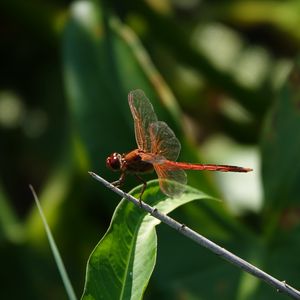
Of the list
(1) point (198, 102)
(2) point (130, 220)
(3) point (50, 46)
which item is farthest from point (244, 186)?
(2) point (130, 220)

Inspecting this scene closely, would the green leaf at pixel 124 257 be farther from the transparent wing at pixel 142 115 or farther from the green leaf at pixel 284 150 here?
the green leaf at pixel 284 150

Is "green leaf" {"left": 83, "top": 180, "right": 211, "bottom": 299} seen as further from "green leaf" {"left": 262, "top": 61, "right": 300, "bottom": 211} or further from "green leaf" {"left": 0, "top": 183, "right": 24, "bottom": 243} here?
"green leaf" {"left": 0, "top": 183, "right": 24, "bottom": 243}

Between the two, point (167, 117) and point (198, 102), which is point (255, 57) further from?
point (167, 117)

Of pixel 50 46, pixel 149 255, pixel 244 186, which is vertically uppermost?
pixel 50 46

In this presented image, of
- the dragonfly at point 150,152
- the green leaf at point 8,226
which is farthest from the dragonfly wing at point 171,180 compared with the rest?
the green leaf at point 8,226

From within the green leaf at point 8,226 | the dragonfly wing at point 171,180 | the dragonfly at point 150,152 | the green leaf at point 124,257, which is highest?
the dragonfly at point 150,152

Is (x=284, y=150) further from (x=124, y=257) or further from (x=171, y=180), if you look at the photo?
(x=124, y=257)
